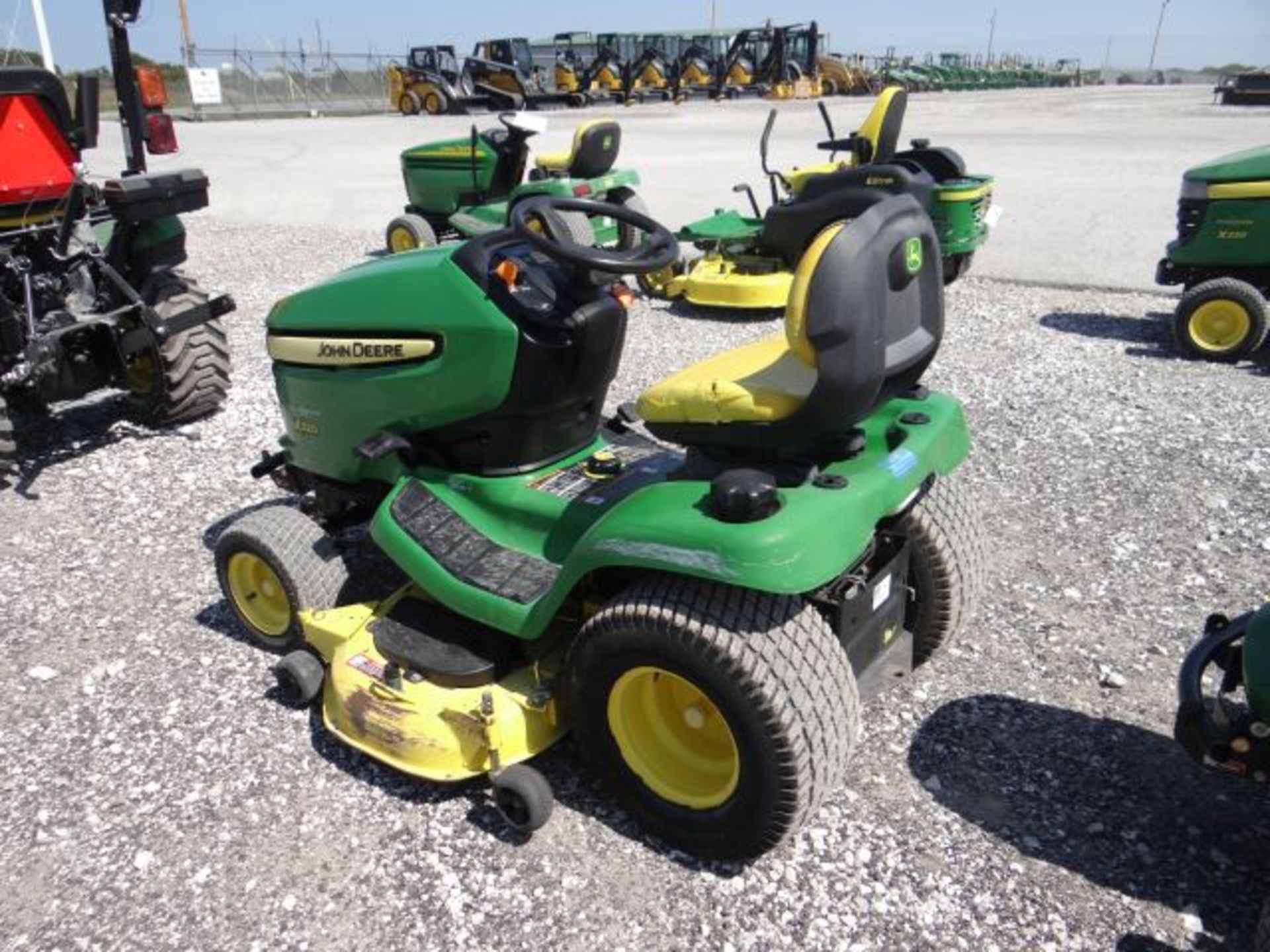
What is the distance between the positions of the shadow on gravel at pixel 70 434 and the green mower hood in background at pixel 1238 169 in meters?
5.92

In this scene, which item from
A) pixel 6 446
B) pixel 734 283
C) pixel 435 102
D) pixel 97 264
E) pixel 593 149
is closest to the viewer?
pixel 6 446

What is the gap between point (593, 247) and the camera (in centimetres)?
279

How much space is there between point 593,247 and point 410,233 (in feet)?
21.6

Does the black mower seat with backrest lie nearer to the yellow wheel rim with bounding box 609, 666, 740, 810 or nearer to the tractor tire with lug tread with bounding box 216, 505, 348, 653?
the yellow wheel rim with bounding box 609, 666, 740, 810

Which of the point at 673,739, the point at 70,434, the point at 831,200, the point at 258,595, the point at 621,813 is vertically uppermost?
the point at 831,200

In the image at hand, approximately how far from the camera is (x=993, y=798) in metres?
2.58

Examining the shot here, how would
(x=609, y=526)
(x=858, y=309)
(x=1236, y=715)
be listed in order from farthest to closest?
1. (x=609, y=526)
2. (x=1236, y=715)
3. (x=858, y=309)

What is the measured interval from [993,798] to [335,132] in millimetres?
24445

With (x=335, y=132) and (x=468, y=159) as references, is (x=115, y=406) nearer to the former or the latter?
(x=468, y=159)

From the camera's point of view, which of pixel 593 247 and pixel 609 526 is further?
pixel 593 247

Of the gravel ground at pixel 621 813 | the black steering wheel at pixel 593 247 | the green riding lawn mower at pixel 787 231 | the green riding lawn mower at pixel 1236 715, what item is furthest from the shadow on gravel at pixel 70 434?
the green riding lawn mower at pixel 1236 715

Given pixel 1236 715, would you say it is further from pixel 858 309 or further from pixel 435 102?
pixel 435 102

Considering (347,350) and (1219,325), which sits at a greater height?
(347,350)

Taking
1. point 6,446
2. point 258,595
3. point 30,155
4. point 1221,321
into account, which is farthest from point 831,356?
point 1221,321
